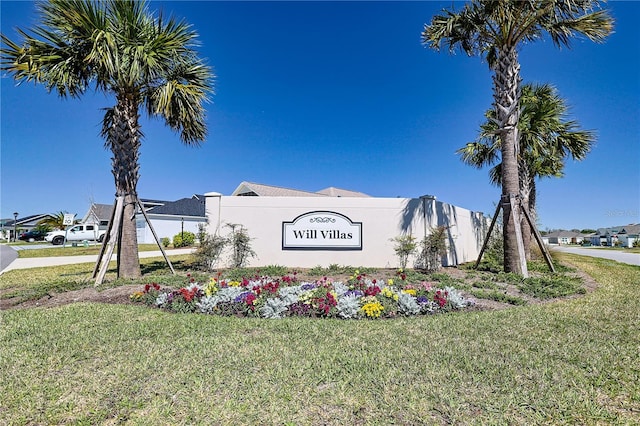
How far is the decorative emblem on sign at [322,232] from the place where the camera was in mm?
10180

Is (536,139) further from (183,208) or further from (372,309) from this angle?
(183,208)

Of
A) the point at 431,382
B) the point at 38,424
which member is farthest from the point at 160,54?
the point at 431,382

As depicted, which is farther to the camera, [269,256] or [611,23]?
[269,256]

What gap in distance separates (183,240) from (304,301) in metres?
21.8

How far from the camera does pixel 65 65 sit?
6812 millimetres

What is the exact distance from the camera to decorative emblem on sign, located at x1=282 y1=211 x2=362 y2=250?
1018 centimetres

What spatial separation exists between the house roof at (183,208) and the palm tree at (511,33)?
24833mm

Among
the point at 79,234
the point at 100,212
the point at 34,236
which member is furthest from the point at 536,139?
the point at 34,236

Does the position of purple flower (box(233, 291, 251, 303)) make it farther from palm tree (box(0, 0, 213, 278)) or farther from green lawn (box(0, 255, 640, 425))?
palm tree (box(0, 0, 213, 278))

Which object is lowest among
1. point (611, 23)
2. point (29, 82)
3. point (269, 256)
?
point (269, 256)

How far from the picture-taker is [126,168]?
7.80 meters

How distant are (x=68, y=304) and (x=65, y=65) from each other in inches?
203

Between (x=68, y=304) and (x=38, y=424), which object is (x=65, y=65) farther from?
(x=38, y=424)

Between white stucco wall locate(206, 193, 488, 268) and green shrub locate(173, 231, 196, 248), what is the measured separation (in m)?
15.2
